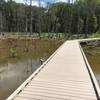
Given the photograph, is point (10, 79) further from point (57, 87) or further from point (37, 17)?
point (37, 17)

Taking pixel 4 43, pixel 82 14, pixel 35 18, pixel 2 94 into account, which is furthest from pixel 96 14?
pixel 2 94

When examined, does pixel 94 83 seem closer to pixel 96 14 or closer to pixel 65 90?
pixel 65 90

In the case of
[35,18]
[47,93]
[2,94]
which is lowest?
[2,94]

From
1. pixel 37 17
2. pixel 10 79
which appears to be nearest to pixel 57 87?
pixel 10 79

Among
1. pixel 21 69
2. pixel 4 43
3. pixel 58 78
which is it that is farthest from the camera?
pixel 4 43

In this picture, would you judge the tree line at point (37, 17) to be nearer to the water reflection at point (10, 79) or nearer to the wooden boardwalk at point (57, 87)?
the water reflection at point (10, 79)

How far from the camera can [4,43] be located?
28281 millimetres

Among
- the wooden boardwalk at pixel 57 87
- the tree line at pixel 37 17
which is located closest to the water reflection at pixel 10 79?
the wooden boardwalk at pixel 57 87

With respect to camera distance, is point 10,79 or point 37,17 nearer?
point 10,79

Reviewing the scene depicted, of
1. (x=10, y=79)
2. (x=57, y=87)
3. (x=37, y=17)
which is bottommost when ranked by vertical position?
(x=10, y=79)

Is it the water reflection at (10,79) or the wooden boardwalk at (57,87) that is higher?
the wooden boardwalk at (57,87)

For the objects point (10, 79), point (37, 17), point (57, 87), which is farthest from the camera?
point (37, 17)

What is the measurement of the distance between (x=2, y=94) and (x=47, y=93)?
9.95 feet

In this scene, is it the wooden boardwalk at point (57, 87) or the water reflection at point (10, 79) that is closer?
the wooden boardwalk at point (57, 87)
